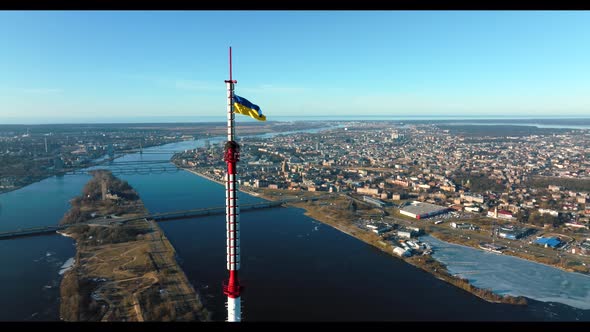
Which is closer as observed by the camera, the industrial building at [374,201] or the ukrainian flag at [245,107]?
the ukrainian flag at [245,107]

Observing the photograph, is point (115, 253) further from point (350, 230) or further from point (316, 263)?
point (350, 230)

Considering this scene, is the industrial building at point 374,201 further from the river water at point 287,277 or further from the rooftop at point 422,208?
the river water at point 287,277

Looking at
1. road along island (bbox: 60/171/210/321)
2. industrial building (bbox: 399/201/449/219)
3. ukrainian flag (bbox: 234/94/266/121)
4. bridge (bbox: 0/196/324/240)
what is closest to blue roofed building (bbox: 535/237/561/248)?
industrial building (bbox: 399/201/449/219)

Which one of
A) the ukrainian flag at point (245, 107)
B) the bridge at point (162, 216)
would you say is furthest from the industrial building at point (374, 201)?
the ukrainian flag at point (245, 107)

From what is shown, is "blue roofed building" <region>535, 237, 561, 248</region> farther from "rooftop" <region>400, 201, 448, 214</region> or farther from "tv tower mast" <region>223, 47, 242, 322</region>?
"tv tower mast" <region>223, 47, 242, 322</region>

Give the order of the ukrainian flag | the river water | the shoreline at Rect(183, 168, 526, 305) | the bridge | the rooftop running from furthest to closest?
the rooftop
the bridge
the shoreline at Rect(183, 168, 526, 305)
the river water
the ukrainian flag

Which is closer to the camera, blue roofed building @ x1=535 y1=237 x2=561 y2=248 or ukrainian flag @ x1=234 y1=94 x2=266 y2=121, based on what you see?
ukrainian flag @ x1=234 y1=94 x2=266 y2=121
